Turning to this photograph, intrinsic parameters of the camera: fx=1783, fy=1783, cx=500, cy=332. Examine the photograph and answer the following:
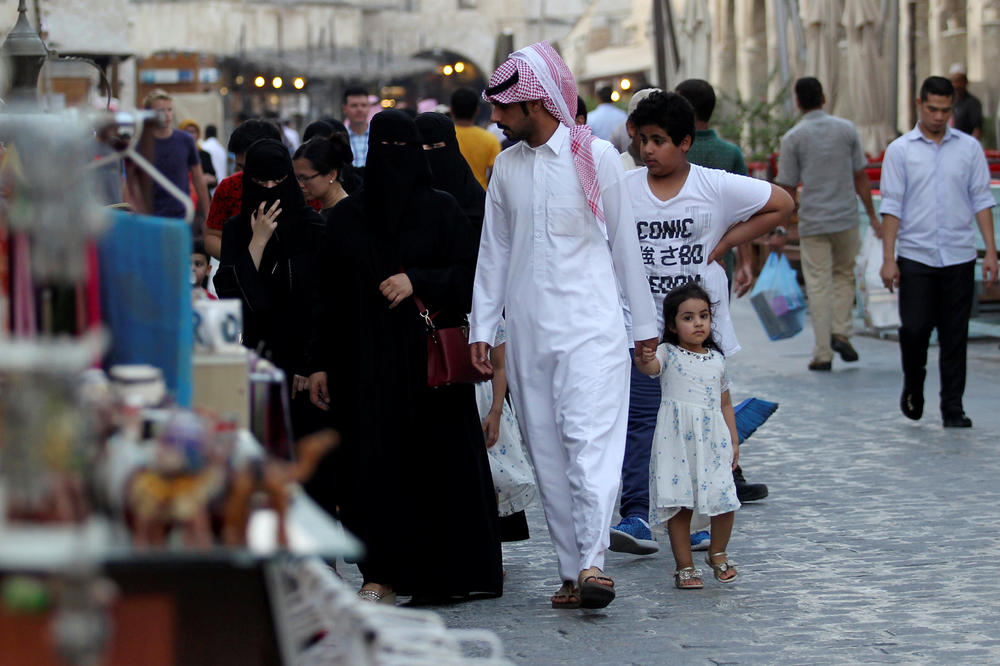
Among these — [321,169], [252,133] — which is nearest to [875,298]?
[252,133]

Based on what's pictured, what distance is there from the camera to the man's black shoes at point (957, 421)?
407 inches

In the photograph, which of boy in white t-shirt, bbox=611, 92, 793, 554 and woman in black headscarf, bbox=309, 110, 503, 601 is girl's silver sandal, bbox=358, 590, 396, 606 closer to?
woman in black headscarf, bbox=309, 110, 503, 601

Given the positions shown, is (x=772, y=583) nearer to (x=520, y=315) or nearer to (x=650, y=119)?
(x=520, y=315)

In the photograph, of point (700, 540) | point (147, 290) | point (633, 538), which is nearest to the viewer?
point (147, 290)

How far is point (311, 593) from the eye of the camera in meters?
3.35

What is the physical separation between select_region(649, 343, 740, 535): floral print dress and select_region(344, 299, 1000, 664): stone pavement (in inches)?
13.7

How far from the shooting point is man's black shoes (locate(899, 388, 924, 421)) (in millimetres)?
10414

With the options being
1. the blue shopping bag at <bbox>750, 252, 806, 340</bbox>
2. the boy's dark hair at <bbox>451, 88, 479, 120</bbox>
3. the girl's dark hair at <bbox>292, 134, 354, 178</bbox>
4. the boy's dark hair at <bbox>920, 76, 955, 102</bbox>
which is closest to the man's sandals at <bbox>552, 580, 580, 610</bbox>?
the girl's dark hair at <bbox>292, 134, 354, 178</bbox>

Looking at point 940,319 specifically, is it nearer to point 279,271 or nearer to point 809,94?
point 809,94

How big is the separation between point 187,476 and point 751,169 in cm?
1903

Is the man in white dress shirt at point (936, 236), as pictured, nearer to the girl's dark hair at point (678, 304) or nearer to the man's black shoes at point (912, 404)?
the man's black shoes at point (912, 404)

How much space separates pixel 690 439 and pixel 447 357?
98 centimetres

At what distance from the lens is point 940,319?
1034 cm

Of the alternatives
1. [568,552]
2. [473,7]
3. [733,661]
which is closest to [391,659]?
[733,661]
